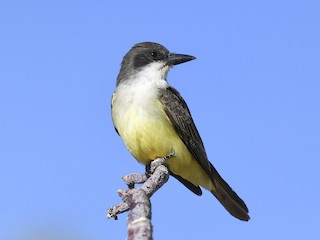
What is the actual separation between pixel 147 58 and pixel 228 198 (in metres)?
1.98

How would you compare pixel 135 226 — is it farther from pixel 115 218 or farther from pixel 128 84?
pixel 128 84

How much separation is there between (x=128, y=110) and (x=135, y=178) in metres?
2.38

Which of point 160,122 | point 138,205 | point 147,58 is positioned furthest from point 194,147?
point 138,205

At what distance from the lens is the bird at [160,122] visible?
6848 millimetres

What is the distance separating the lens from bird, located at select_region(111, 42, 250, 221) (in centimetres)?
685

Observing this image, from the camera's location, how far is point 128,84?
725 centimetres

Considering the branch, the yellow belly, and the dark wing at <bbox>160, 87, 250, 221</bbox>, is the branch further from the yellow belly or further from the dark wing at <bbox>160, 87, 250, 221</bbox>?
the dark wing at <bbox>160, 87, 250, 221</bbox>

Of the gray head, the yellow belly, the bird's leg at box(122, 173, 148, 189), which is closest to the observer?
the bird's leg at box(122, 173, 148, 189)

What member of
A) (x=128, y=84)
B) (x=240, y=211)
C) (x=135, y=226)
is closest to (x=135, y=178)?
(x=135, y=226)

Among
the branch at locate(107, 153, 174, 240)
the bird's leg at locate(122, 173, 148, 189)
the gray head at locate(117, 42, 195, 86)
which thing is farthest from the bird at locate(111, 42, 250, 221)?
the bird's leg at locate(122, 173, 148, 189)

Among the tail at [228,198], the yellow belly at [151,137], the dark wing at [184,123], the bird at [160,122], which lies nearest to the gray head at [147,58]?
the bird at [160,122]

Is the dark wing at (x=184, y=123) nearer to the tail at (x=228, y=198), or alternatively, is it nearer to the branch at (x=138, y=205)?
the tail at (x=228, y=198)

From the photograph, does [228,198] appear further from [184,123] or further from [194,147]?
[184,123]

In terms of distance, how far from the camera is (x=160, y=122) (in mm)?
6895
